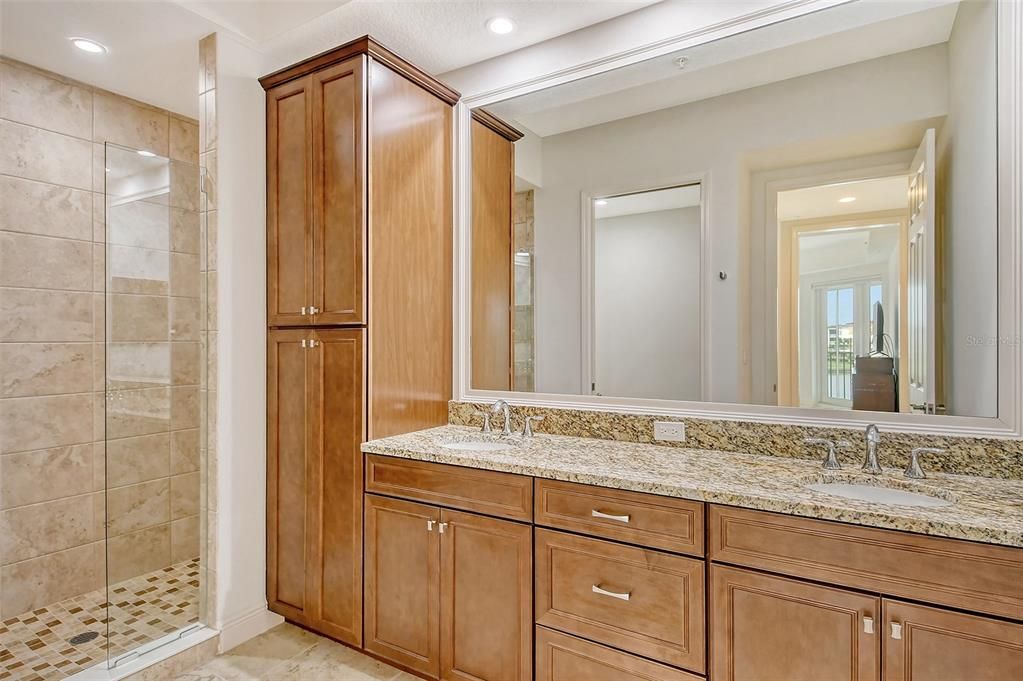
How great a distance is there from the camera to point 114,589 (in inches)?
83.4

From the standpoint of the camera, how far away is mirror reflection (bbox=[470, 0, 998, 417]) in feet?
5.63

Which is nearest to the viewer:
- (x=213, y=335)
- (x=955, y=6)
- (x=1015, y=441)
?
(x=1015, y=441)

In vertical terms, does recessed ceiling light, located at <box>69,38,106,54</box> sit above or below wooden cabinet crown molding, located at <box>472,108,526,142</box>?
above

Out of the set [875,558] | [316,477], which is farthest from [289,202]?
[875,558]

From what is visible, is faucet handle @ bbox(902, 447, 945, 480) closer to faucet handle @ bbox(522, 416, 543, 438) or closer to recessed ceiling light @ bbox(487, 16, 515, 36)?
faucet handle @ bbox(522, 416, 543, 438)

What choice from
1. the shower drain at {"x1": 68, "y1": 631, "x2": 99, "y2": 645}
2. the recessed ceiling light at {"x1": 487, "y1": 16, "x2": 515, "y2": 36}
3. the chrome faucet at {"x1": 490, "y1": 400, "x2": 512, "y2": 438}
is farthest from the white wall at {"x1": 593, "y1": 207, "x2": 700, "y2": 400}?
the shower drain at {"x1": 68, "y1": 631, "x2": 99, "y2": 645}

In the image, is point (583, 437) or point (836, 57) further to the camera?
point (583, 437)

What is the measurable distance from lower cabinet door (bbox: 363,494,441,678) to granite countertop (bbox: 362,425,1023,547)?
25cm

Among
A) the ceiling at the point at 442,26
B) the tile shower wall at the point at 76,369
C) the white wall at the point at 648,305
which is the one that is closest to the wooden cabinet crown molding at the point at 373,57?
the ceiling at the point at 442,26

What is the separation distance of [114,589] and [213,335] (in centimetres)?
108

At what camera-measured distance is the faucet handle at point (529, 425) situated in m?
2.34

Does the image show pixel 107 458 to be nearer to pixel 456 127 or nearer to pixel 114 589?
pixel 114 589

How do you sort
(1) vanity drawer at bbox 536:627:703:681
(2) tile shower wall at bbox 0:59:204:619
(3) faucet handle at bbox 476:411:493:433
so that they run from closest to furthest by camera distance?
(1) vanity drawer at bbox 536:627:703:681, (2) tile shower wall at bbox 0:59:204:619, (3) faucet handle at bbox 476:411:493:433

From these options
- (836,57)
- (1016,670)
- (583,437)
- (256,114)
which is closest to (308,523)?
(583,437)
